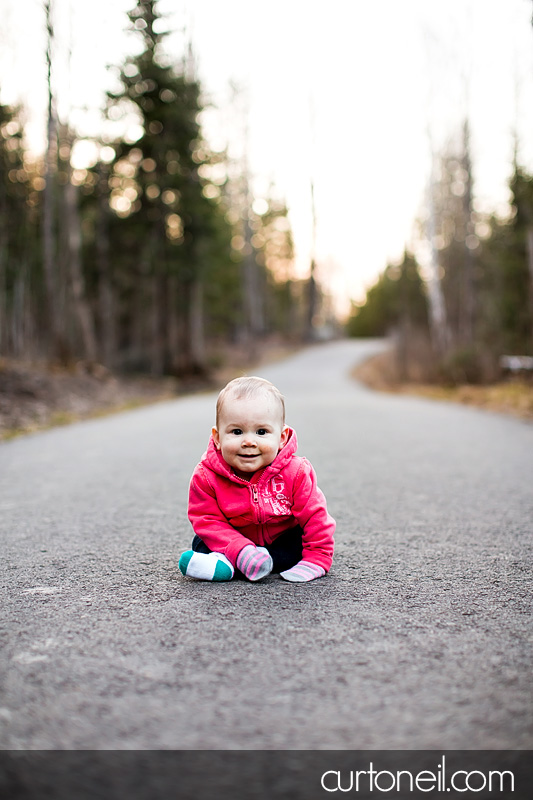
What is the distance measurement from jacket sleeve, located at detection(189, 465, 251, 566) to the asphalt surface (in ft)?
0.70

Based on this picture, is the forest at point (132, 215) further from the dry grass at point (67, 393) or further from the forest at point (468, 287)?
the forest at point (468, 287)

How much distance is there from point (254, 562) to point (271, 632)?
0.56 m

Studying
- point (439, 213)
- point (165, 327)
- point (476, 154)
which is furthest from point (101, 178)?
point (439, 213)

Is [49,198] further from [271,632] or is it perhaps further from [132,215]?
[271,632]

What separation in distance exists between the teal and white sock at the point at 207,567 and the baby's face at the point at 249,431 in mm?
407

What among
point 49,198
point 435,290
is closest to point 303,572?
point 49,198

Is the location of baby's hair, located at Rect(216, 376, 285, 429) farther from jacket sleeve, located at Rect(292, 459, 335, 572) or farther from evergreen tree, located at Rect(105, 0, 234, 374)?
evergreen tree, located at Rect(105, 0, 234, 374)

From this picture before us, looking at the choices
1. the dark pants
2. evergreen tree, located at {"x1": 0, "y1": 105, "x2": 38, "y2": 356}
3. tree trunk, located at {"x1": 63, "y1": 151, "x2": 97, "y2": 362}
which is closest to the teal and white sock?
the dark pants

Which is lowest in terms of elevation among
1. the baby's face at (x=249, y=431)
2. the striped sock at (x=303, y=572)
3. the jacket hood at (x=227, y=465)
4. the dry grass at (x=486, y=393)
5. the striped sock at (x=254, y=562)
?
the dry grass at (x=486, y=393)

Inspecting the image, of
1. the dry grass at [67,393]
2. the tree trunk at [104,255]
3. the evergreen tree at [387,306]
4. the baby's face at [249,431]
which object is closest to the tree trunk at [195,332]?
the dry grass at [67,393]

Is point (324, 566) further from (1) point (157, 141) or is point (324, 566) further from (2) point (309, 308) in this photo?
(2) point (309, 308)

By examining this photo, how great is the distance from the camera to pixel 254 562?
9.11 ft

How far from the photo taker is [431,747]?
157 centimetres

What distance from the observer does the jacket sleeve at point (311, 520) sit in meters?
2.91
